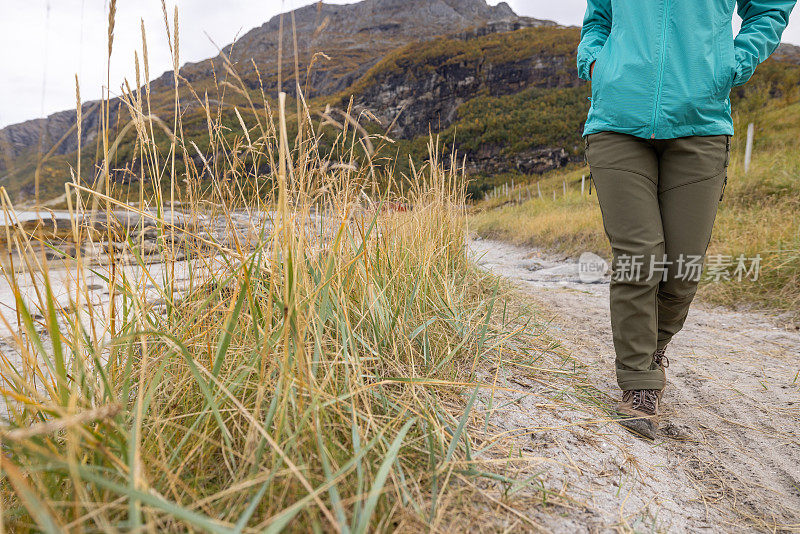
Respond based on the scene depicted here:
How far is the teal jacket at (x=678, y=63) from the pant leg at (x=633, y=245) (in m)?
0.09

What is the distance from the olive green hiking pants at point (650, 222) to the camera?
1.36 metres

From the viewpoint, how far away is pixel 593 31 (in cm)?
163

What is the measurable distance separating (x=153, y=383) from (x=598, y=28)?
6.52ft

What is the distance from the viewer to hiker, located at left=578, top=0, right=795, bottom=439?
51.8 inches

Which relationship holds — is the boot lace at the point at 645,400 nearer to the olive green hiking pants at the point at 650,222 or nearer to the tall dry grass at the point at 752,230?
the olive green hiking pants at the point at 650,222

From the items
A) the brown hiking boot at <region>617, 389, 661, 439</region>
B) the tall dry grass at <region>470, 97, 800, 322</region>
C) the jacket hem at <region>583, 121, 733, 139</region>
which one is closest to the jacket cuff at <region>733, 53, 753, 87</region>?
the jacket hem at <region>583, 121, 733, 139</region>

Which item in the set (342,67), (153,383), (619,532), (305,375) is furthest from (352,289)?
(342,67)

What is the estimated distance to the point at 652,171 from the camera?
142 centimetres

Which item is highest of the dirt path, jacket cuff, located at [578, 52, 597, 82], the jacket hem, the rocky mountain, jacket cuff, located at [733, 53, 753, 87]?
the rocky mountain

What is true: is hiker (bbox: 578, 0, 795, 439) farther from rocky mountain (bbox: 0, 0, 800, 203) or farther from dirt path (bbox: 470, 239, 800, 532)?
rocky mountain (bbox: 0, 0, 800, 203)

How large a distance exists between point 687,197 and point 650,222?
0.55 ft

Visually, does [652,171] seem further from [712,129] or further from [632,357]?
[632,357]

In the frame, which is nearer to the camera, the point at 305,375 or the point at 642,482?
the point at 305,375

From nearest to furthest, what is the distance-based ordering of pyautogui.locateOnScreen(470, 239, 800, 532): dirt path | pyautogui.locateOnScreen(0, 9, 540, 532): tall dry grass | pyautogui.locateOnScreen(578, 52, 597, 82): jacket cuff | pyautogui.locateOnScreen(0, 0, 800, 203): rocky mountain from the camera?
pyautogui.locateOnScreen(0, 9, 540, 532): tall dry grass, pyautogui.locateOnScreen(470, 239, 800, 532): dirt path, pyautogui.locateOnScreen(578, 52, 597, 82): jacket cuff, pyautogui.locateOnScreen(0, 0, 800, 203): rocky mountain
